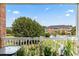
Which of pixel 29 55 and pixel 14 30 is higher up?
pixel 14 30

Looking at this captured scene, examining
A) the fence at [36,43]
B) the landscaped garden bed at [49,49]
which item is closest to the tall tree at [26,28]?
the fence at [36,43]

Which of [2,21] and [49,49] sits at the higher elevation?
[2,21]

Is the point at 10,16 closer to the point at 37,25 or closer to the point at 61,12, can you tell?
the point at 37,25

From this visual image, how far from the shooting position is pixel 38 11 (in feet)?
8.17

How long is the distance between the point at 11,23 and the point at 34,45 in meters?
0.45

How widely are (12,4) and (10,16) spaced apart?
0.56ft

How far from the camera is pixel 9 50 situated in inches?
99.5

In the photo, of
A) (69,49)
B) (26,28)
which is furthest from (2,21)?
(69,49)

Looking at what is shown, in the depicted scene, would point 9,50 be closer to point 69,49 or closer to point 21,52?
point 21,52

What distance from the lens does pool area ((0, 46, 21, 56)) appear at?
98.7 inches

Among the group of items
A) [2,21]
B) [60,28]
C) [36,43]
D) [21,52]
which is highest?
[2,21]

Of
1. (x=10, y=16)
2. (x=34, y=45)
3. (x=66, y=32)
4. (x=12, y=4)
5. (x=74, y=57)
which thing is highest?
(x=12, y=4)

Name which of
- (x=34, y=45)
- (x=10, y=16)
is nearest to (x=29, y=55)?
(x=34, y=45)

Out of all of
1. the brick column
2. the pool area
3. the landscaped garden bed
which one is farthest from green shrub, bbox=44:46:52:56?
the brick column
